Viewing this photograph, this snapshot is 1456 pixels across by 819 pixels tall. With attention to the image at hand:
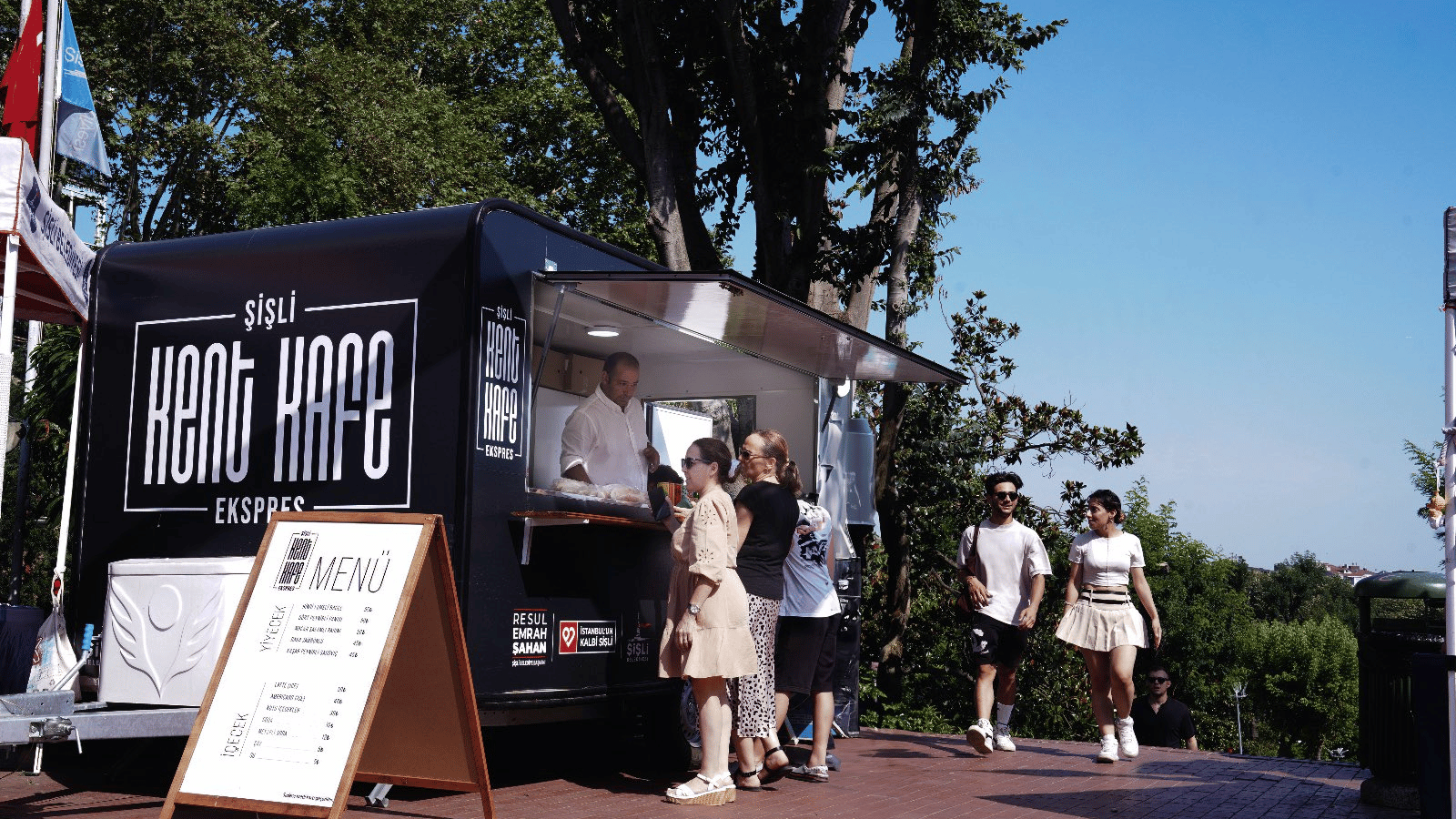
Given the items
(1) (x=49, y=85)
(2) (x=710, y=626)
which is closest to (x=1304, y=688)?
(1) (x=49, y=85)

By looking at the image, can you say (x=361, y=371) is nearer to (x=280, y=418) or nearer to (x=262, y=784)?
(x=280, y=418)

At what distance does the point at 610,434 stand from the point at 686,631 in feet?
5.88

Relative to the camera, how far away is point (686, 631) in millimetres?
6953

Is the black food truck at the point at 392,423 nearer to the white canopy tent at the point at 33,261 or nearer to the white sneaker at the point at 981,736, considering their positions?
the white canopy tent at the point at 33,261

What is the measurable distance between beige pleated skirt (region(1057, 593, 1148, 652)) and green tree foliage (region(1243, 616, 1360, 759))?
51.5 m

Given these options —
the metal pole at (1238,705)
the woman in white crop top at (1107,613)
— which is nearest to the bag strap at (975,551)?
the woman in white crop top at (1107,613)

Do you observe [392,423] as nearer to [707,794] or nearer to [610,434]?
[610,434]

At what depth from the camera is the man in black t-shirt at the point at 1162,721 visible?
1130cm

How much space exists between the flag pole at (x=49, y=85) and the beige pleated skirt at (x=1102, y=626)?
1092 centimetres

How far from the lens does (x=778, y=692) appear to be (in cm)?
795

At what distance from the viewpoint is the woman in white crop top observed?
368 inches

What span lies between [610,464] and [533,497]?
1.45m

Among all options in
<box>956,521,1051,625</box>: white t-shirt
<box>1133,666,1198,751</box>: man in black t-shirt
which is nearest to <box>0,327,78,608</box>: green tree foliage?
<box>956,521,1051,625</box>: white t-shirt

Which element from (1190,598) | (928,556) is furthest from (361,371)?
(1190,598)
